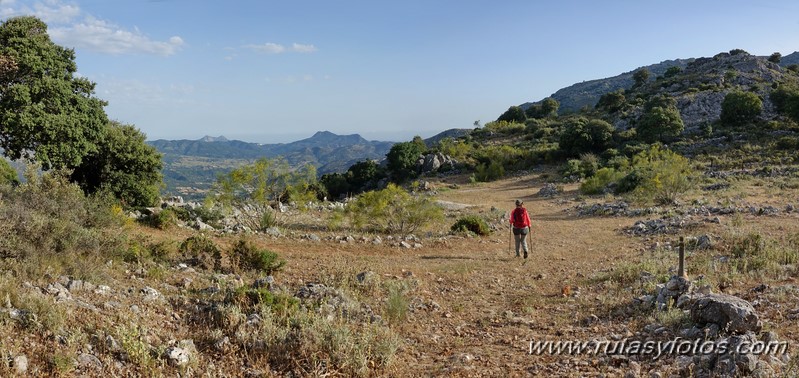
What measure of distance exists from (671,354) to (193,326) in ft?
19.3

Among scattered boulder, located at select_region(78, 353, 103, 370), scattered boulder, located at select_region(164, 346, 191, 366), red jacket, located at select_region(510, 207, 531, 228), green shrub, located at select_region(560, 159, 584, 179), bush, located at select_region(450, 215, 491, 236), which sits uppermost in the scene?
green shrub, located at select_region(560, 159, 584, 179)

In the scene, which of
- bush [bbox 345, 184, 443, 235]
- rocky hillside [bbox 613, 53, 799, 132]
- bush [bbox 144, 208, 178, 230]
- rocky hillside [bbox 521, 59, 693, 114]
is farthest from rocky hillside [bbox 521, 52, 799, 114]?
bush [bbox 144, 208, 178, 230]

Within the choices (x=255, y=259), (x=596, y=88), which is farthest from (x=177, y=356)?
(x=596, y=88)

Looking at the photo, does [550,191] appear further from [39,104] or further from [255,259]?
[39,104]

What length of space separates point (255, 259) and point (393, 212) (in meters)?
7.28

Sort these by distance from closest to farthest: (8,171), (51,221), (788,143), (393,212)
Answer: (51,221) < (393,212) < (8,171) < (788,143)

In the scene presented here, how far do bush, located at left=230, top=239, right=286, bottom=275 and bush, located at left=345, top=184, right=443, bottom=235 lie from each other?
661 centimetres

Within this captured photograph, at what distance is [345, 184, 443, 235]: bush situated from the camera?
16398mm

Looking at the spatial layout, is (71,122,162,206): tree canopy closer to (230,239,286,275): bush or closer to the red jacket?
(230,239,286,275): bush

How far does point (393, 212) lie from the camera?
16609 millimetres

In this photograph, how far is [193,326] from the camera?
6.11m

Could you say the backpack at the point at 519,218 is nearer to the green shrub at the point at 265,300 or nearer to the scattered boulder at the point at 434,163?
the green shrub at the point at 265,300

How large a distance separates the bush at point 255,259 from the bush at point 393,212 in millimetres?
6606

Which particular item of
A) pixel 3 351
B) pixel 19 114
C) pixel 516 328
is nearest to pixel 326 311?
pixel 516 328
